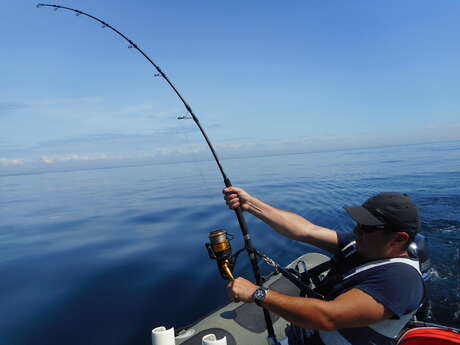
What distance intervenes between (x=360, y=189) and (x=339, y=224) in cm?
580

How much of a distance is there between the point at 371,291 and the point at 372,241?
35cm

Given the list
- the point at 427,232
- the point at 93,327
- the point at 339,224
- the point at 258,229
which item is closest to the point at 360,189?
the point at 339,224

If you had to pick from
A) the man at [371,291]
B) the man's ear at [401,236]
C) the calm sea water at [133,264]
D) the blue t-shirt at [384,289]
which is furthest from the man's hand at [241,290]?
the calm sea water at [133,264]

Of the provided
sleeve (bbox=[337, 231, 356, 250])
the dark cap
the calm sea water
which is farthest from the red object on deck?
the calm sea water

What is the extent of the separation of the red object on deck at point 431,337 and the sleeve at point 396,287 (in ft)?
1.09

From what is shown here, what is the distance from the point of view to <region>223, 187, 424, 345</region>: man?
178 cm

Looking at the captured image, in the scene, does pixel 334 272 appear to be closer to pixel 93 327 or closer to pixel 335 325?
pixel 335 325

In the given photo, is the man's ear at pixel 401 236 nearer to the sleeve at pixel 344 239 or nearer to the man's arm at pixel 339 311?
the man's arm at pixel 339 311

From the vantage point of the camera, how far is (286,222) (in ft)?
9.58

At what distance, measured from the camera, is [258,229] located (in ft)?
27.4

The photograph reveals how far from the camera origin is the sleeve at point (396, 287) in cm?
177

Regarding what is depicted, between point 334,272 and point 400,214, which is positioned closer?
point 400,214

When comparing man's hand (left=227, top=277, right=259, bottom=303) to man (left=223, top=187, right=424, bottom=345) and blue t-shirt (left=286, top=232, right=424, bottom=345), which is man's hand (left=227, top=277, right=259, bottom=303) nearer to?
man (left=223, top=187, right=424, bottom=345)

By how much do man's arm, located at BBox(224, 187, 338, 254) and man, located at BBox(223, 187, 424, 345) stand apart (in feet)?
1.90
